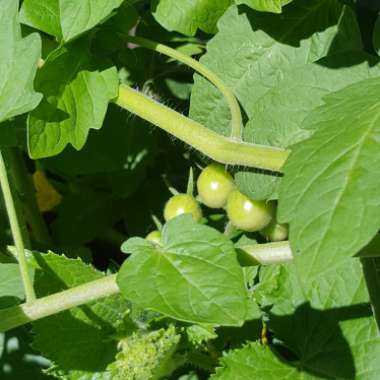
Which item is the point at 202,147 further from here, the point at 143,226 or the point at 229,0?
the point at 143,226

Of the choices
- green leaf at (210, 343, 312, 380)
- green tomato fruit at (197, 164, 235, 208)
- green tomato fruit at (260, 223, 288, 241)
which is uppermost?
green tomato fruit at (197, 164, 235, 208)

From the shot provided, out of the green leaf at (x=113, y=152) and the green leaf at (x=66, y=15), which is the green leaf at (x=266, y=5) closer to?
the green leaf at (x=66, y=15)

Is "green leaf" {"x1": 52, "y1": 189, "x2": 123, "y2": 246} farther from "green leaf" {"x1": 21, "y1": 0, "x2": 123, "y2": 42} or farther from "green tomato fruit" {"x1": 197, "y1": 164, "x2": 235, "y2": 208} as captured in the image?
"green leaf" {"x1": 21, "y1": 0, "x2": 123, "y2": 42}

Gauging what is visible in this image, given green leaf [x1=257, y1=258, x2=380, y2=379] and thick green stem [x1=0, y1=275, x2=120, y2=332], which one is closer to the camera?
thick green stem [x1=0, y1=275, x2=120, y2=332]

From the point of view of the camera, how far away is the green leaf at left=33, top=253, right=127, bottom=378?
1.75 meters

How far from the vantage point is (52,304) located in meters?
1.53

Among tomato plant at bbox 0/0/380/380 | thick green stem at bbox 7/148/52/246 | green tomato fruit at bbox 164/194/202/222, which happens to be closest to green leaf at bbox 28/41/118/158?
tomato plant at bbox 0/0/380/380

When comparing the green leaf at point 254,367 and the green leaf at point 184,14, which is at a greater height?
the green leaf at point 184,14

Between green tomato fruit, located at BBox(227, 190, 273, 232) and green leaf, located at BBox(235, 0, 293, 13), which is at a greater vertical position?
green leaf, located at BBox(235, 0, 293, 13)

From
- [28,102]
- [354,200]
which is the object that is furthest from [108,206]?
[354,200]

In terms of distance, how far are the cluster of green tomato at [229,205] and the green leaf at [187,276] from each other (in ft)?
0.95

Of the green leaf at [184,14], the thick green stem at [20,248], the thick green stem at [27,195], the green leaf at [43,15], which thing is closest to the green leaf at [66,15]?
the green leaf at [43,15]

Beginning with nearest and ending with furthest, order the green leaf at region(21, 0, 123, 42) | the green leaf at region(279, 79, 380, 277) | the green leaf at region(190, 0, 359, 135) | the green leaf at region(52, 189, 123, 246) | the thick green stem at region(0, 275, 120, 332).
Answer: the green leaf at region(279, 79, 380, 277)
the thick green stem at region(0, 275, 120, 332)
the green leaf at region(21, 0, 123, 42)
the green leaf at region(190, 0, 359, 135)
the green leaf at region(52, 189, 123, 246)

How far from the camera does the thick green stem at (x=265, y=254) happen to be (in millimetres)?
1562
